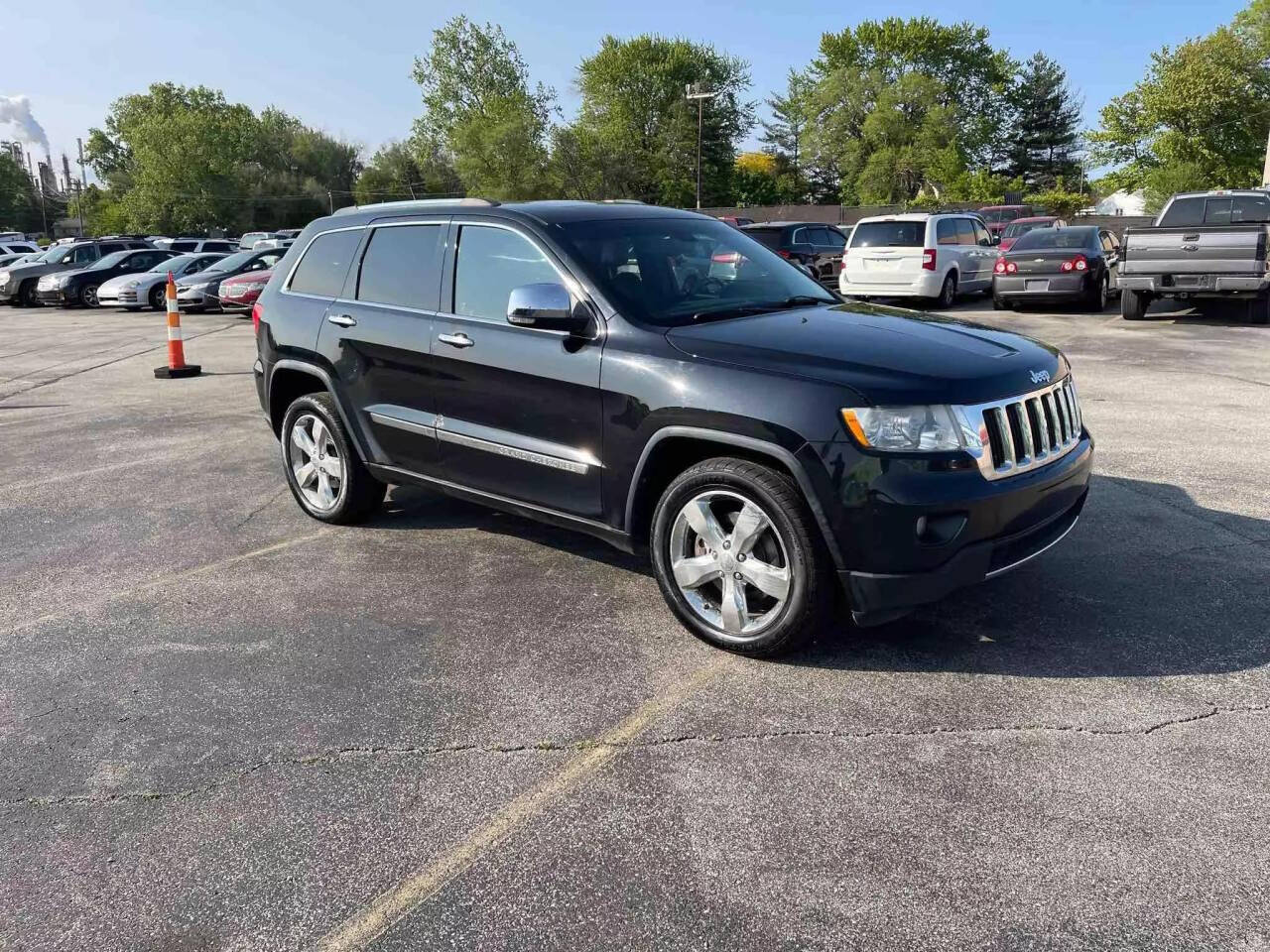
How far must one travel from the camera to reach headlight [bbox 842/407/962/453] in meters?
3.56

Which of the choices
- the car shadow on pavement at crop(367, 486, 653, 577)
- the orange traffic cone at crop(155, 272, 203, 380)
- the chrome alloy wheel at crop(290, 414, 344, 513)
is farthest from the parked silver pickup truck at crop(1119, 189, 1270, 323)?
the orange traffic cone at crop(155, 272, 203, 380)

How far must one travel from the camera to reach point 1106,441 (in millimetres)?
7500

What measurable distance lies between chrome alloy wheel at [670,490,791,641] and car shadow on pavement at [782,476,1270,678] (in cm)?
27

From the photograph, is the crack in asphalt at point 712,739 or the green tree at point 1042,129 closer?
the crack in asphalt at point 712,739

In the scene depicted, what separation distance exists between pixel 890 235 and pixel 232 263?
15.2 m

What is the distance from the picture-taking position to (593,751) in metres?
3.34

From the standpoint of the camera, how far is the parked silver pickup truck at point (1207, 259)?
13586 millimetres

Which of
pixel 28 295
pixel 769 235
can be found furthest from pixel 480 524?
pixel 28 295

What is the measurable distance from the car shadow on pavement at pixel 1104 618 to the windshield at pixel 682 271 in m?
1.54

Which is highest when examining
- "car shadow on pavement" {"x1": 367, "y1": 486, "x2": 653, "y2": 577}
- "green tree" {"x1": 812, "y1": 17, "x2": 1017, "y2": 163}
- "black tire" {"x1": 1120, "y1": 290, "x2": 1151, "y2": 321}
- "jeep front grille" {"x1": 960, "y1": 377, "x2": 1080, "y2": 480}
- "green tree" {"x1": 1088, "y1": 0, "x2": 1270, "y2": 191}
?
"green tree" {"x1": 812, "y1": 17, "x2": 1017, "y2": 163}

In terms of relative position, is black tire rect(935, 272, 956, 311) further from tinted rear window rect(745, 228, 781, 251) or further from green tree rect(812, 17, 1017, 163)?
green tree rect(812, 17, 1017, 163)

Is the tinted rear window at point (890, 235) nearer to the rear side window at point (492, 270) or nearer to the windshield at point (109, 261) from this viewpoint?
the rear side window at point (492, 270)

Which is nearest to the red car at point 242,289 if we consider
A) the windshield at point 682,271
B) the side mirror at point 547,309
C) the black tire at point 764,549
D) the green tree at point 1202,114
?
the windshield at point 682,271

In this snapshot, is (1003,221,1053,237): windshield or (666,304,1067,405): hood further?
(1003,221,1053,237): windshield
